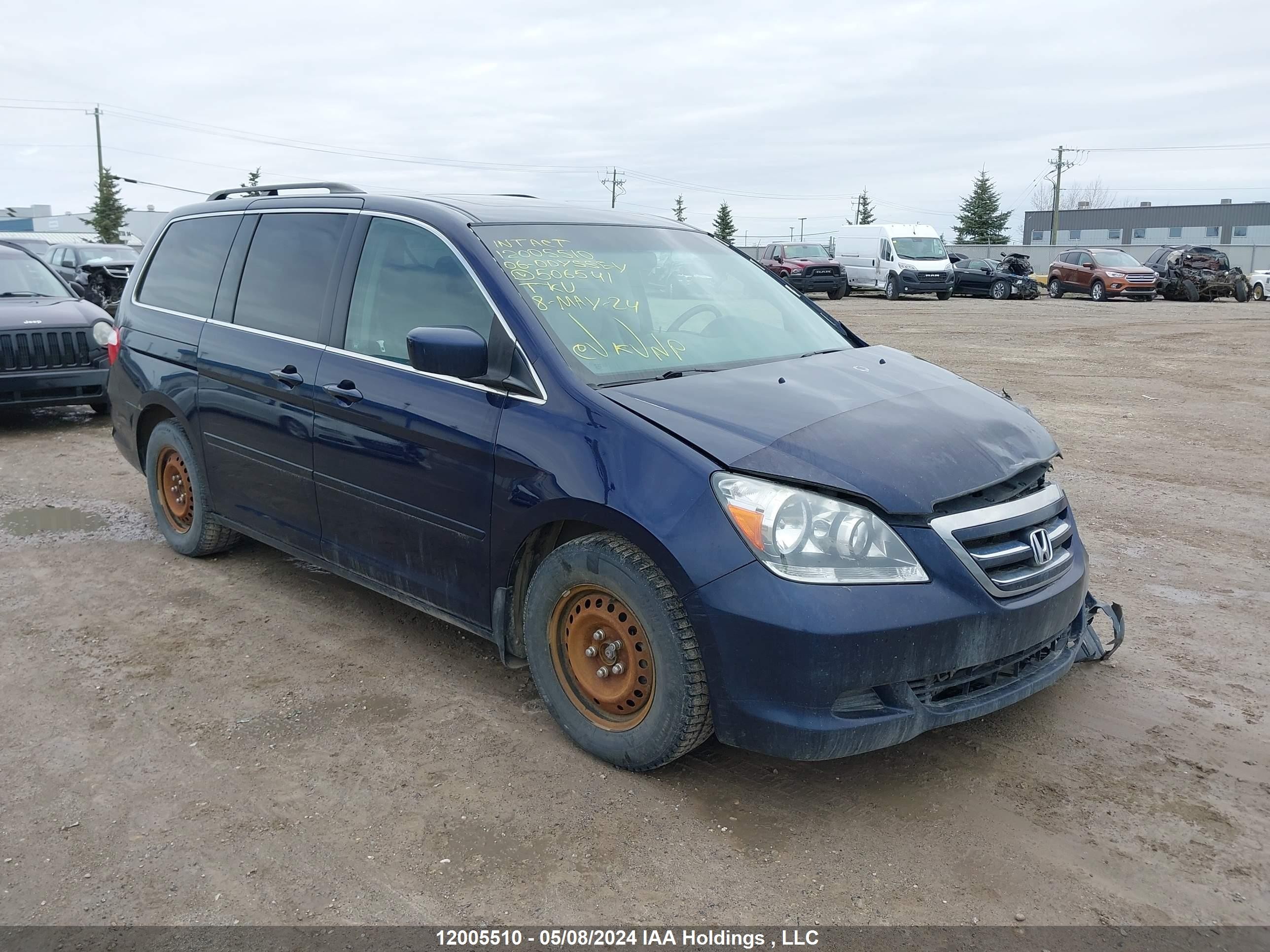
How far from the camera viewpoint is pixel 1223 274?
3312 cm

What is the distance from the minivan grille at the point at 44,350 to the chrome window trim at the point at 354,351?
411 centimetres

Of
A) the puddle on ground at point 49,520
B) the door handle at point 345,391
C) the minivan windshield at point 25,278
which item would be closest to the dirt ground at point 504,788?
the puddle on ground at point 49,520

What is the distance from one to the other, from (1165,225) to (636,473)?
305 feet

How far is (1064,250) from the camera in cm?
4662

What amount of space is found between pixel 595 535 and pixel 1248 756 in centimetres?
230

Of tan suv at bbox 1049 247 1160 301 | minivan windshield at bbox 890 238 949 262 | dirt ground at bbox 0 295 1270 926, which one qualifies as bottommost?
dirt ground at bbox 0 295 1270 926

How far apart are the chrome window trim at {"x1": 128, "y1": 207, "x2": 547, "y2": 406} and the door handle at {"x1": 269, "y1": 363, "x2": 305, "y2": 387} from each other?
0.12 meters

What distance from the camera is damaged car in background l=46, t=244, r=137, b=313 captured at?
63.4 feet

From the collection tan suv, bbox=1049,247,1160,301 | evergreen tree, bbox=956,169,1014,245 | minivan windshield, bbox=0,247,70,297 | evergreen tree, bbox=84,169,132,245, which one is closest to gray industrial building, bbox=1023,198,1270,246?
evergreen tree, bbox=956,169,1014,245

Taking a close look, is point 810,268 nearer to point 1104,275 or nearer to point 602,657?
point 1104,275

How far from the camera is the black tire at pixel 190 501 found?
529 centimetres

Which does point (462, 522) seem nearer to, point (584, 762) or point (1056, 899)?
point (584, 762)

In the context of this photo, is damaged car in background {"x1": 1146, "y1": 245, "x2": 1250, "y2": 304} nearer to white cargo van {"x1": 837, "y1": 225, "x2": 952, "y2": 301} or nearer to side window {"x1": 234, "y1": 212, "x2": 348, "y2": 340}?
white cargo van {"x1": 837, "y1": 225, "x2": 952, "y2": 301}

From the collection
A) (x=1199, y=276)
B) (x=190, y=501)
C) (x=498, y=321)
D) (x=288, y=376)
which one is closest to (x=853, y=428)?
(x=498, y=321)
